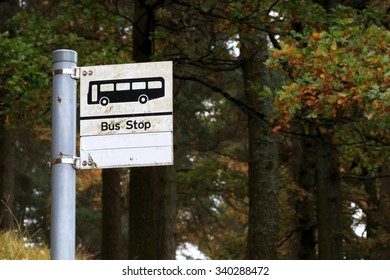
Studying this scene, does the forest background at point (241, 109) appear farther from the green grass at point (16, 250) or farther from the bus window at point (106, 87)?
the bus window at point (106, 87)

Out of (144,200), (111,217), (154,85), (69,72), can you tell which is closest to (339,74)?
(144,200)

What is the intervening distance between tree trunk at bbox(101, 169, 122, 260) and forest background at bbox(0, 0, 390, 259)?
38 millimetres

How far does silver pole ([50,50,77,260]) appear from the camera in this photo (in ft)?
10.2

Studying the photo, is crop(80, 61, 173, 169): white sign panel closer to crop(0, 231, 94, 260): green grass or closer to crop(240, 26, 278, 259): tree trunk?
crop(0, 231, 94, 260): green grass

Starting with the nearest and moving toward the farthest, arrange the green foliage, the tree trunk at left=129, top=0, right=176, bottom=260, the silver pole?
1. the silver pole
2. the green foliage
3. the tree trunk at left=129, top=0, right=176, bottom=260

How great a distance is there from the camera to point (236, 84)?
2133 centimetres

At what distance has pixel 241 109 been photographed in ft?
48.8

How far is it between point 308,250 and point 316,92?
40.2 feet

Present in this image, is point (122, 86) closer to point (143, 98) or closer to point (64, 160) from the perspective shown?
point (143, 98)

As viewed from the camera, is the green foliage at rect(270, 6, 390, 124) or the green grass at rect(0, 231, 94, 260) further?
the green foliage at rect(270, 6, 390, 124)

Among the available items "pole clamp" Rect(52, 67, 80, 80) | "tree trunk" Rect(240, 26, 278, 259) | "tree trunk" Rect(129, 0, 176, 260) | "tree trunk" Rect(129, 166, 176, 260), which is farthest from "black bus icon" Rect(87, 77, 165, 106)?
"tree trunk" Rect(240, 26, 278, 259)

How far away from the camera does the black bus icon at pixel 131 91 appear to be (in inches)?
130
